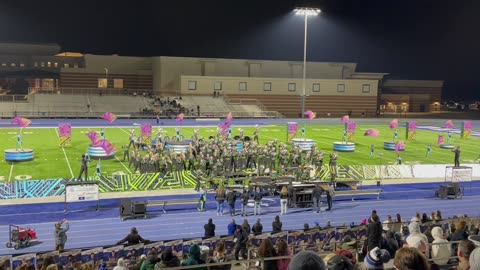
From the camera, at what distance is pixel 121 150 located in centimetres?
3266

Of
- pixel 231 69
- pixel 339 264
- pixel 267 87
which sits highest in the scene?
pixel 231 69

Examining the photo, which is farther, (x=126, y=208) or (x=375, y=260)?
(x=126, y=208)

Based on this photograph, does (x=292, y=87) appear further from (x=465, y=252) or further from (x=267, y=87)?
(x=465, y=252)

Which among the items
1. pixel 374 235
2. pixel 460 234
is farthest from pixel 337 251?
pixel 460 234

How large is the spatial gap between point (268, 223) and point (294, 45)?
78447 millimetres

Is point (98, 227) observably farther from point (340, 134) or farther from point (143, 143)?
point (340, 134)

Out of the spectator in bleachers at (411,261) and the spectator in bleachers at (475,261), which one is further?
the spectator in bleachers at (475,261)

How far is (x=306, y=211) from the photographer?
1948 cm

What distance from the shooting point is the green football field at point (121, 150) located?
2612cm

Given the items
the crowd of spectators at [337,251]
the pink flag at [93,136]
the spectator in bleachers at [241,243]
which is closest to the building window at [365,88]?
the pink flag at [93,136]

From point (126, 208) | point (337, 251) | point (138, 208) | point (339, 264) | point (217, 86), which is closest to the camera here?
point (339, 264)

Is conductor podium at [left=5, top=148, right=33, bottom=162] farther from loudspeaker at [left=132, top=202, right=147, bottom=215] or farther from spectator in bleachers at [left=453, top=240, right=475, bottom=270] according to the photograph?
spectator in bleachers at [left=453, top=240, right=475, bottom=270]

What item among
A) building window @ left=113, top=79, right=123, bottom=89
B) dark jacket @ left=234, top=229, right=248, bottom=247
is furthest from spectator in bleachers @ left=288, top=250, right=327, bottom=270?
building window @ left=113, top=79, right=123, bottom=89

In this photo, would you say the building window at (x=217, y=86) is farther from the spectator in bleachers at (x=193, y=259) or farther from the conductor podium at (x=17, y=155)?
the spectator in bleachers at (x=193, y=259)
